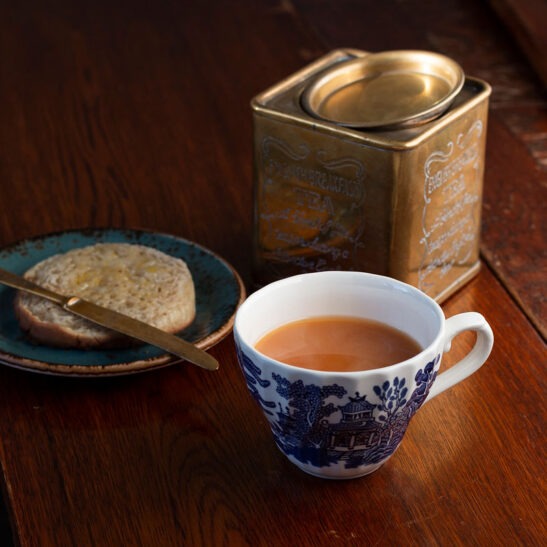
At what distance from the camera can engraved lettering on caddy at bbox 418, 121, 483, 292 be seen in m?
0.81

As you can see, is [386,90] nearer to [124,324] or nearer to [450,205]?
[450,205]

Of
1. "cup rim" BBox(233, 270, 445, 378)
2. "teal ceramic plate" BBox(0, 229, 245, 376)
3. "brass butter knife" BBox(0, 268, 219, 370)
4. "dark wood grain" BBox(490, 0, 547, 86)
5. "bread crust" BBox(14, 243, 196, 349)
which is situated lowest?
"dark wood grain" BBox(490, 0, 547, 86)

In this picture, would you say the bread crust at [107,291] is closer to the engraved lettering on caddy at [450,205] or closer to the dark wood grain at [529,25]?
the engraved lettering on caddy at [450,205]

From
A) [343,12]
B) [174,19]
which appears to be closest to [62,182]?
[174,19]

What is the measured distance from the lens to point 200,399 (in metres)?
0.77

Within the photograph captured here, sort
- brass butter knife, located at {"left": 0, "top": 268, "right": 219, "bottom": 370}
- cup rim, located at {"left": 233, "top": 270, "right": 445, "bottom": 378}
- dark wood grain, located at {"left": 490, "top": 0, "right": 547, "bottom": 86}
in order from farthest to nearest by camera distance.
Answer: dark wood grain, located at {"left": 490, "top": 0, "right": 547, "bottom": 86}, brass butter knife, located at {"left": 0, "top": 268, "right": 219, "bottom": 370}, cup rim, located at {"left": 233, "top": 270, "right": 445, "bottom": 378}

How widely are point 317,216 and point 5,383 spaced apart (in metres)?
0.30

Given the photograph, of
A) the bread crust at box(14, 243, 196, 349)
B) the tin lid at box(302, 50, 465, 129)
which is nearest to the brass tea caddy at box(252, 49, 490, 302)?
the tin lid at box(302, 50, 465, 129)

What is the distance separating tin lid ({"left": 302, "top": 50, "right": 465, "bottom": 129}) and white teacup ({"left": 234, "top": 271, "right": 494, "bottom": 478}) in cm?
16

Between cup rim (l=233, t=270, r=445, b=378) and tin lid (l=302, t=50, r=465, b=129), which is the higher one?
tin lid (l=302, t=50, r=465, b=129)

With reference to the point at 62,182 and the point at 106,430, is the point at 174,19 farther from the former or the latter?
the point at 106,430

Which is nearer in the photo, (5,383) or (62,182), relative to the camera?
(5,383)

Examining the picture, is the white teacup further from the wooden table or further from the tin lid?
the tin lid

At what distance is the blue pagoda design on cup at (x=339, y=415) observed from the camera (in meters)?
0.61
